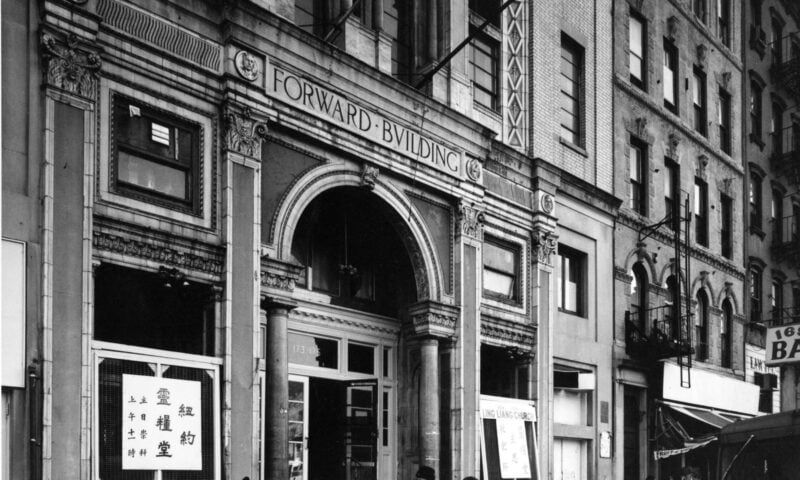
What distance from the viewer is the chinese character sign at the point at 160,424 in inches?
579

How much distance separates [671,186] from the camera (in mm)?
32094

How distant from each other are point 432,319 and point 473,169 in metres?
3.53

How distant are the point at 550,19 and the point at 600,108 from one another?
10.4 feet

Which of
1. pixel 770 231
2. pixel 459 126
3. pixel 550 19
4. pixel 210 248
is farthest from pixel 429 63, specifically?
pixel 770 231

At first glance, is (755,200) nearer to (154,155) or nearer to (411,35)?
(411,35)

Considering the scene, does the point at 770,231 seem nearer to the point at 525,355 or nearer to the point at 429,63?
the point at 525,355

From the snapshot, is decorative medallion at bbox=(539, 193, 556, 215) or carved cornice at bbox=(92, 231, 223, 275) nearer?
carved cornice at bbox=(92, 231, 223, 275)

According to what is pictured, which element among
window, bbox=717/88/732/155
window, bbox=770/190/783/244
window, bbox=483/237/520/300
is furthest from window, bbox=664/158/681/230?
window, bbox=770/190/783/244

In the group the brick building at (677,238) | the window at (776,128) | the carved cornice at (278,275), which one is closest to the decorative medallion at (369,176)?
the carved cornice at (278,275)

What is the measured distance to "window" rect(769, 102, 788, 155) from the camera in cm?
4067

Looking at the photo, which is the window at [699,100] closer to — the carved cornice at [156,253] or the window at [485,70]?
the window at [485,70]

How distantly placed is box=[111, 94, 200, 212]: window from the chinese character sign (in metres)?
2.73

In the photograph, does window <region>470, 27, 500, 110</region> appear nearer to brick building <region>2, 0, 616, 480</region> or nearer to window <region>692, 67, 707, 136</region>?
brick building <region>2, 0, 616, 480</region>

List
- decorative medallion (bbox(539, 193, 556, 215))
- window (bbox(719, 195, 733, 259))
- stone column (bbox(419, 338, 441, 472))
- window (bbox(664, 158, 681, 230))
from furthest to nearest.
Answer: window (bbox(719, 195, 733, 259))
window (bbox(664, 158, 681, 230))
decorative medallion (bbox(539, 193, 556, 215))
stone column (bbox(419, 338, 441, 472))
